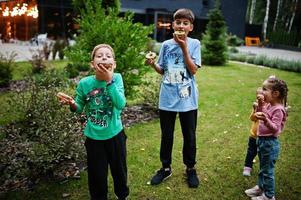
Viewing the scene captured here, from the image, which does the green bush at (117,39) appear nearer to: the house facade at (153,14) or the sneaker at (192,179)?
the sneaker at (192,179)

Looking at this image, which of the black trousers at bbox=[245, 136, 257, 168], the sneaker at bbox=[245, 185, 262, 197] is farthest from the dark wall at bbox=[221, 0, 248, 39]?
the sneaker at bbox=[245, 185, 262, 197]

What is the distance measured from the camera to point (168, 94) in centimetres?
406

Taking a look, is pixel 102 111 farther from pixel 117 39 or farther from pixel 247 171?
pixel 117 39

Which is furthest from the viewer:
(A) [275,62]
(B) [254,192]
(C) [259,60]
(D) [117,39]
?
(C) [259,60]

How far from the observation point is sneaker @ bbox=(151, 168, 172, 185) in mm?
4418

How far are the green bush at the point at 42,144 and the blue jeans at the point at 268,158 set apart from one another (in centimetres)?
258

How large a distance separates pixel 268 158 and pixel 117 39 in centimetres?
421

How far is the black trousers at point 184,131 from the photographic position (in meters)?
4.15

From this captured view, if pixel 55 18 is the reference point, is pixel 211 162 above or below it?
below

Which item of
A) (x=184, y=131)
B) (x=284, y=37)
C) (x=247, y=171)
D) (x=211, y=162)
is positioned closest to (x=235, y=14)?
(x=284, y=37)

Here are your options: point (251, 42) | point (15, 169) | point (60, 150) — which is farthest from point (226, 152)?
point (251, 42)

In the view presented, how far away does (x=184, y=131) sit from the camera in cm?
425

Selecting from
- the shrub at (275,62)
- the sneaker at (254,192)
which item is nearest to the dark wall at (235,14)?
the shrub at (275,62)

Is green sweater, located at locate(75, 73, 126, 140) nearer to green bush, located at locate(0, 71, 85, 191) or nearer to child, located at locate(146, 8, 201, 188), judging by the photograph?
child, located at locate(146, 8, 201, 188)
